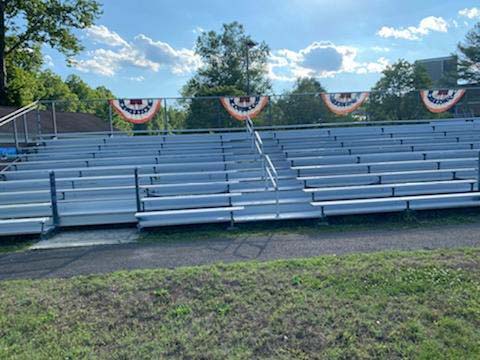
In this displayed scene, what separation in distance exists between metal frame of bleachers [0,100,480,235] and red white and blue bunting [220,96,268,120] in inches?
29.6

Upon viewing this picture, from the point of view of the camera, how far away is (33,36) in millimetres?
18031

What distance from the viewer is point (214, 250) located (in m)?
4.90

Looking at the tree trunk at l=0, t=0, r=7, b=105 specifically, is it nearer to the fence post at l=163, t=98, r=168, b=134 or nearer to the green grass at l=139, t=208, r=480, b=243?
the fence post at l=163, t=98, r=168, b=134

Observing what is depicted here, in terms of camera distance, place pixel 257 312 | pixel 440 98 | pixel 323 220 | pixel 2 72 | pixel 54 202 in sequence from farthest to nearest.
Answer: pixel 2 72 → pixel 440 98 → pixel 323 220 → pixel 54 202 → pixel 257 312

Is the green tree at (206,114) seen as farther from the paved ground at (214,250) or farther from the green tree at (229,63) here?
the green tree at (229,63)

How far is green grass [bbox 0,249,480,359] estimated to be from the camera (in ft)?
8.73

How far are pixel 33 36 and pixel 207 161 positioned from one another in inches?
593

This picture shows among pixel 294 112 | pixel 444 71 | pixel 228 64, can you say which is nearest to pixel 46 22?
pixel 294 112

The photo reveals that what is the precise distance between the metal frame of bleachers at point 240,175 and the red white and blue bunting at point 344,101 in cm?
70

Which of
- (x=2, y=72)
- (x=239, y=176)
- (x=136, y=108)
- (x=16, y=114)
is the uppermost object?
(x=2, y=72)

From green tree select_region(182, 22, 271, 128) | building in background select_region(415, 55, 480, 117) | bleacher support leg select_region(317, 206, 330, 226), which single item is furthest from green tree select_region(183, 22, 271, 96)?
bleacher support leg select_region(317, 206, 330, 226)

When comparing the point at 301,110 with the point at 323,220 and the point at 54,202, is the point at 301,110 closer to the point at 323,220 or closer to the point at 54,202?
the point at 323,220

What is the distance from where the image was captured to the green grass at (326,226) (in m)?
5.72

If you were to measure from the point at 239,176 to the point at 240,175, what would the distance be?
0.17 feet
